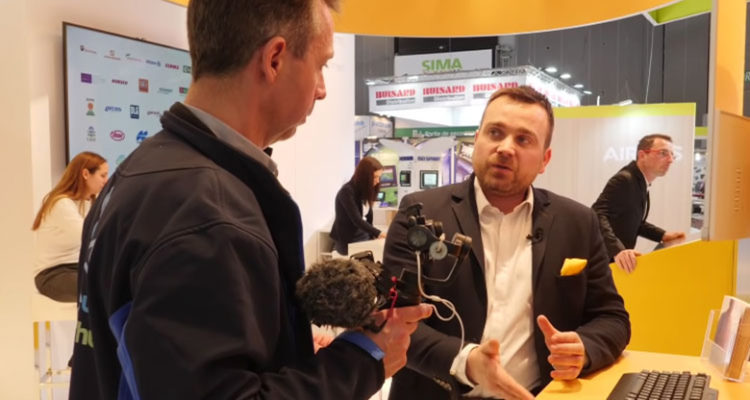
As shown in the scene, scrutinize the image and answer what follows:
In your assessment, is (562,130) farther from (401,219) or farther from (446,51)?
(446,51)

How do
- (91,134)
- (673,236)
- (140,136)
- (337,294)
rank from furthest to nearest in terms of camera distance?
(140,136) → (91,134) → (673,236) → (337,294)

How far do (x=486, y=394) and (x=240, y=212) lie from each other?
99 centimetres

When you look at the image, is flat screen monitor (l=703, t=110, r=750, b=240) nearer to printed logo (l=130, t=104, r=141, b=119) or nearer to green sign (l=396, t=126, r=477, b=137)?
printed logo (l=130, t=104, r=141, b=119)

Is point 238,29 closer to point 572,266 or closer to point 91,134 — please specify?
point 572,266

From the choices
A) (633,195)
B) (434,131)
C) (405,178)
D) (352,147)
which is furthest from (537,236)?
(434,131)

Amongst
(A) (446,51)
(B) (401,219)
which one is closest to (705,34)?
(A) (446,51)

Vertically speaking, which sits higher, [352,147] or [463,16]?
[463,16]

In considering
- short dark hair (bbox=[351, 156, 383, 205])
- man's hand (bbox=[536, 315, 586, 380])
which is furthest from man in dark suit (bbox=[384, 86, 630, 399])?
short dark hair (bbox=[351, 156, 383, 205])

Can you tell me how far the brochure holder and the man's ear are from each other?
4.60 feet

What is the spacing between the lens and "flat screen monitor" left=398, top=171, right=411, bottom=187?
31.7 ft

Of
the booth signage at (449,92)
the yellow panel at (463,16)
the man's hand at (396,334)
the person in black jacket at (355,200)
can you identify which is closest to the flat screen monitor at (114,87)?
the person in black jacket at (355,200)

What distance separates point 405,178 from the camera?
9.69 metres

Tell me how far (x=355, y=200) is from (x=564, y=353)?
4356 mm

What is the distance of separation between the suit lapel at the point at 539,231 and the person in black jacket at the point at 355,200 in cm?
400
